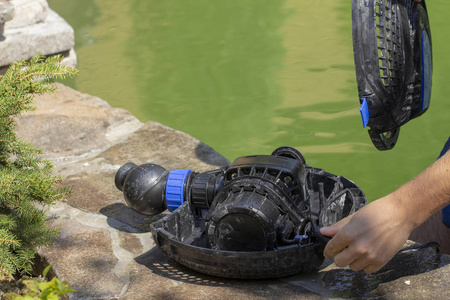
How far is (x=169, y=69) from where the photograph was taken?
5508mm

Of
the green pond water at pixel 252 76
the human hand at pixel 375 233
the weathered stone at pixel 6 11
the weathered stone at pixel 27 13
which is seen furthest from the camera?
the weathered stone at pixel 27 13

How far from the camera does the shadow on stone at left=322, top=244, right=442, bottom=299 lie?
2070mm

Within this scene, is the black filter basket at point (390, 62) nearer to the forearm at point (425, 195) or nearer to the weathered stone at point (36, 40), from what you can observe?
the forearm at point (425, 195)

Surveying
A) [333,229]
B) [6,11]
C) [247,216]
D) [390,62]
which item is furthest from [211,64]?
[333,229]

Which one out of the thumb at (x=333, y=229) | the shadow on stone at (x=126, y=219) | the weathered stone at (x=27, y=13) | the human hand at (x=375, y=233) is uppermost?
the human hand at (x=375, y=233)

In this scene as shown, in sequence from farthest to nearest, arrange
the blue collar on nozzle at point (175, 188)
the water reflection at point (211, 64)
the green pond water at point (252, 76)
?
the water reflection at point (211, 64), the green pond water at point (252, 76), the blue collar on nozzle at point (175, 188)

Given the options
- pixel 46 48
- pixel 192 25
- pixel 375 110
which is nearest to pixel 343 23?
pixel 192 25

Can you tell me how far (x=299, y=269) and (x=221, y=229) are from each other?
31 cm

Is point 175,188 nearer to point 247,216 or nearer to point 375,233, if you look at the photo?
point 247,216

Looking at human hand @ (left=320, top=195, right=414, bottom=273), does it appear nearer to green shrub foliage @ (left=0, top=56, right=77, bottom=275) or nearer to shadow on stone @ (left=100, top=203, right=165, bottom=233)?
shadow on stone @ (left=100, top=203, right=165, bottom=233)

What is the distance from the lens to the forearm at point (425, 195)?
5.92 feet

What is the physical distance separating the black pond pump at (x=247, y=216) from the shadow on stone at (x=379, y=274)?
91 mm

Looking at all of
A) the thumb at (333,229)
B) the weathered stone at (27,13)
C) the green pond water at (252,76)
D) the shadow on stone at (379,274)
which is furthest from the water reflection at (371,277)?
the weathered stone at (27,13)

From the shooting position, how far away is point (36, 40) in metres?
4.44
